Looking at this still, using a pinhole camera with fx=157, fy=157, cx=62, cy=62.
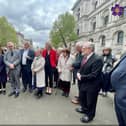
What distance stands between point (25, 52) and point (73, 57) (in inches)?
71.3

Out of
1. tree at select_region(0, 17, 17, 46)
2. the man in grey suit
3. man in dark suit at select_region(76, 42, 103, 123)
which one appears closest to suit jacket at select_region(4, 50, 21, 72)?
the man in grey suit

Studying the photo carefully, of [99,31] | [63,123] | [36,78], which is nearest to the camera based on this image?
[63,123]

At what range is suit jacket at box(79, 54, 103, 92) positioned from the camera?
145 inches

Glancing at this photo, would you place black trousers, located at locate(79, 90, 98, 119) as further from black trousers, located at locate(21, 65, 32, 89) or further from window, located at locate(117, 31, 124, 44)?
window, located at locate(117, 31, 124, 44)

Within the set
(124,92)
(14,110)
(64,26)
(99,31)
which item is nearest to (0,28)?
(64,26)

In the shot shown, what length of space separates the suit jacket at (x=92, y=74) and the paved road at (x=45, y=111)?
3.03 feet

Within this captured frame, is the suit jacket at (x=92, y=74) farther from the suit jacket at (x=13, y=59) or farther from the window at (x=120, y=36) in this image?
the window at (x=120, y=36)

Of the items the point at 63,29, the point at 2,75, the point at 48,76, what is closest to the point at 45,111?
the point at 48,76

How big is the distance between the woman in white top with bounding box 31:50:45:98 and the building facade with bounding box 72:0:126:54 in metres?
13.7

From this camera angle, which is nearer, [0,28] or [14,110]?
[14,110]

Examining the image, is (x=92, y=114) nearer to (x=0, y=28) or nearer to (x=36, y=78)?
(x=36, y=78)

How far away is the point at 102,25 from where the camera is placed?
36062mm

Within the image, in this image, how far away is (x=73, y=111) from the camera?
457 cm

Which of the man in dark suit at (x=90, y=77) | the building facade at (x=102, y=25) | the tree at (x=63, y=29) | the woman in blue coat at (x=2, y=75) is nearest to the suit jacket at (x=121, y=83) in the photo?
the man in dark suit at (x=90, y=77)
